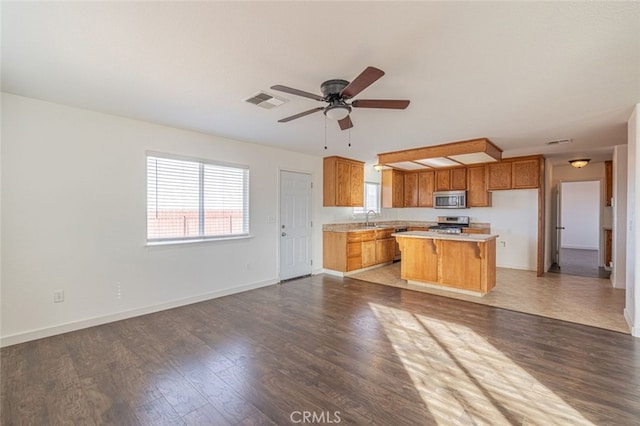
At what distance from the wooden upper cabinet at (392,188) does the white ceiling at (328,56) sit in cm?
399

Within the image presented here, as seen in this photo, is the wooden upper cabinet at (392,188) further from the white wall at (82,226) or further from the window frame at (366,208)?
the white wall at (82,226)

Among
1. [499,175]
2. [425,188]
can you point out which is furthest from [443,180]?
[499,175]

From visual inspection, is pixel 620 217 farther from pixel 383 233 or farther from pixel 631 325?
pixel 383 233

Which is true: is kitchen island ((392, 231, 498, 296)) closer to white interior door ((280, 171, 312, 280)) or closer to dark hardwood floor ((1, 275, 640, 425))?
dark hardwood floor ((1, 275, 640, 425))

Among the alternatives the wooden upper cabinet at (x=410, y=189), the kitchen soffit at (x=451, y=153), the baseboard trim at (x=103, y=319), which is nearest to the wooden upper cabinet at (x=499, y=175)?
the kitchen soffit at (x=451, y=153)

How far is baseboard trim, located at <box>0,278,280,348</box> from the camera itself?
2.97m

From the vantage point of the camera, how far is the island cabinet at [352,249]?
5.95 meters

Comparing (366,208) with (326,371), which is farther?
(366,208)

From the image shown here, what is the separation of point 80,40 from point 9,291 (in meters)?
2.69

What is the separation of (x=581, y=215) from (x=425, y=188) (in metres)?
6.36

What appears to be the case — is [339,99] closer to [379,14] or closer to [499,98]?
[379,14]

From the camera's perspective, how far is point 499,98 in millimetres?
2949

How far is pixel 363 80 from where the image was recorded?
6.73ft

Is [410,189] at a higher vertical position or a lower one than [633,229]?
higher
